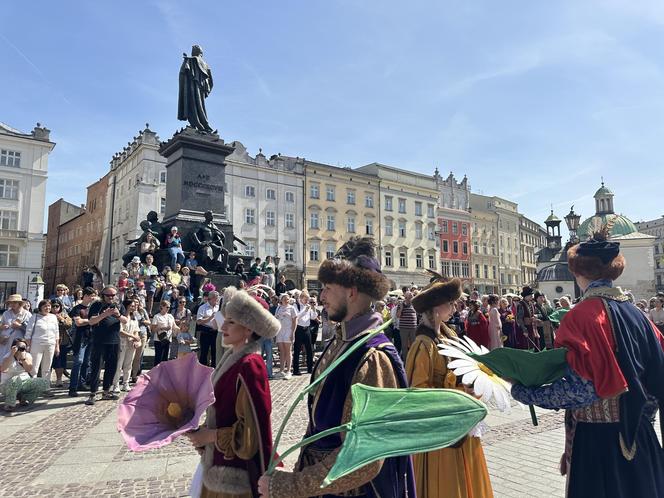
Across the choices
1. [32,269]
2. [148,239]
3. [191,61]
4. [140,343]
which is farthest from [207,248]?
[32,269]

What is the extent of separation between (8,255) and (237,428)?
152 feet

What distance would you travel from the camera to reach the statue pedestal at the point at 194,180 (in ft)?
51.9

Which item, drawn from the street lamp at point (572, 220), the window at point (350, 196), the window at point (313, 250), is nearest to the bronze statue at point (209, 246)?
the street lamp at point (572, 220)

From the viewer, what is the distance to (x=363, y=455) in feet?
3.86

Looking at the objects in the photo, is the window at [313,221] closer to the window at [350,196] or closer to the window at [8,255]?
the window at [350,196]

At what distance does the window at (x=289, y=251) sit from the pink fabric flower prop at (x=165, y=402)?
147 ft

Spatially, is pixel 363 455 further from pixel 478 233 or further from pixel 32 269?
pixel 478 233

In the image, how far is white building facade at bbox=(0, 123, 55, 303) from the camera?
129 ft

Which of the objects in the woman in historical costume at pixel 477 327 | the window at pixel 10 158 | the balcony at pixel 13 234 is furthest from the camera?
the window at pixel 10 158

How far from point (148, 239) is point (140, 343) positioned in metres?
6.35

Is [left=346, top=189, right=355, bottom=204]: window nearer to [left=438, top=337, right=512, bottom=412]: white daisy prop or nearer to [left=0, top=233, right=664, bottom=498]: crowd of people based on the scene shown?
[left=0, top=233, right=664, bottom=498]: crowd of people

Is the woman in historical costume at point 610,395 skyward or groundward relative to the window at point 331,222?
groundward

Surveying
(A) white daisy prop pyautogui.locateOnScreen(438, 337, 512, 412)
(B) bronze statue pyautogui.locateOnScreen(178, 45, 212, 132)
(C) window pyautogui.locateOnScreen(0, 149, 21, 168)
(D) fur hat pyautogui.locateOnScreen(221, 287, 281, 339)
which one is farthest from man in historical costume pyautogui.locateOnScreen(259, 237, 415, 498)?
(C) window pyautogui.locateOnScreen(0, 149, 21, 168)

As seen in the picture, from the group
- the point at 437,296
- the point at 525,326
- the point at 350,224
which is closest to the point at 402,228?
the point at 350,224
